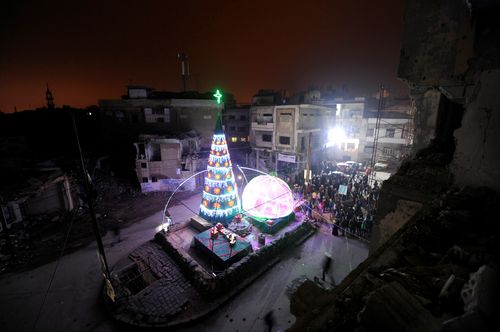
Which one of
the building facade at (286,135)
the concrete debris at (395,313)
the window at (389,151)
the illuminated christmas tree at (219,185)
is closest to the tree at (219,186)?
the illuminated christmas tree at (219,185)

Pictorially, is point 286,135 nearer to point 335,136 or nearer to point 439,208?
point 335,136

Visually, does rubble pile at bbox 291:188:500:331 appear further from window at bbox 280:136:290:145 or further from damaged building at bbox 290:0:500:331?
window at bbox 280:136:290:145

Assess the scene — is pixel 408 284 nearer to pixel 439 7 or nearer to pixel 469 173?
pixel 469 173

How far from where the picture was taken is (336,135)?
108ft

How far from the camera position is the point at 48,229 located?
1614 cm

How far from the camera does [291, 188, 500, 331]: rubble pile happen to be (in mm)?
2031

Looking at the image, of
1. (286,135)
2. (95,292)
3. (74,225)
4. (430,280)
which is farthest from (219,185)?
(286,135)

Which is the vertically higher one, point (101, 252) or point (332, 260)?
point (101, 252)

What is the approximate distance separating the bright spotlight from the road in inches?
850

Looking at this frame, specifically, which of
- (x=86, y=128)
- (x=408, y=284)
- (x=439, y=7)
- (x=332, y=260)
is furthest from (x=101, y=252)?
(x=86, y=128)

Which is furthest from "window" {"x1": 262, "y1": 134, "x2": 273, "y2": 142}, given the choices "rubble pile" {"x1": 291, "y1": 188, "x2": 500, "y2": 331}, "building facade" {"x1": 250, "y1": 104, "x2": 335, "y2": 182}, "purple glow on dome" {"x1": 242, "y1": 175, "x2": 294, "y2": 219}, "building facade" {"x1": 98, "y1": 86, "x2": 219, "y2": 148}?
"rubble pile" {"x1": 291, "y1": 188, "x2": 500, "y2": 331}

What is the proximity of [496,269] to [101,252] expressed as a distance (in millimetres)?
9956

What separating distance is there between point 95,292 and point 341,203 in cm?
1678

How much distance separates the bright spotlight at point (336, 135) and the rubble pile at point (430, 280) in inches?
1187
